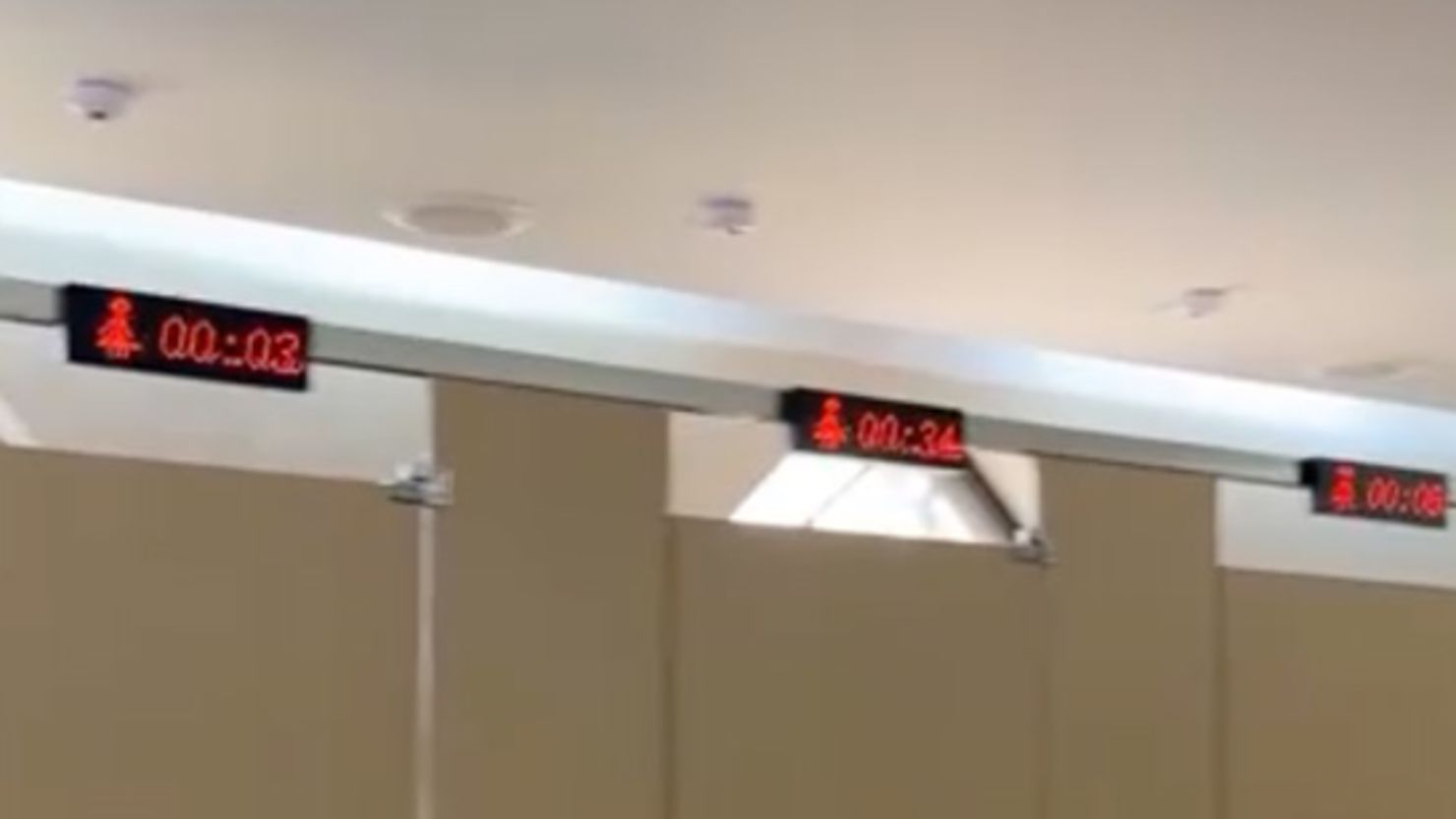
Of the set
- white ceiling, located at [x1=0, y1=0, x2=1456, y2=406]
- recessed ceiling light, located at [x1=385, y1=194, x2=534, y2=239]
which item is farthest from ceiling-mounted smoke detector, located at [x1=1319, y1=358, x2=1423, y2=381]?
recessed ceiling light, located at [x1=385, y1=194, x2=534, y2=239]

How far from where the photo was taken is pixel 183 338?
15.0 ft

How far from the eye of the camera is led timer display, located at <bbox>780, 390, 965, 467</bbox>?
17.7 feet

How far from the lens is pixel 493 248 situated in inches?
208

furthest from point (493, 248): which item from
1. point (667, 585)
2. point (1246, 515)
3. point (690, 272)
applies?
point (1246, 515)

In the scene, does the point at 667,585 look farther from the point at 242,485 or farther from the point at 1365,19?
the point at 1365,19

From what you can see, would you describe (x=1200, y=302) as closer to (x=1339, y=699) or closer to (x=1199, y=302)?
(x=1199, y=302)

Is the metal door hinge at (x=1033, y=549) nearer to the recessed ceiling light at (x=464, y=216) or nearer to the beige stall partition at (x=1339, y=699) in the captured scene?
the beige stall partition at (x=1339, y=699)

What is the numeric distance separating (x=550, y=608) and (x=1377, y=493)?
10.1ft

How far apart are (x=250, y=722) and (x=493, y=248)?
6.35 ft

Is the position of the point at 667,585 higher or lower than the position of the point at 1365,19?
lower

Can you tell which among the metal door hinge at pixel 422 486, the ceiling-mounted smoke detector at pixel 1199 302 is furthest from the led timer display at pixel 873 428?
the metal door hinge at pixel 422 486

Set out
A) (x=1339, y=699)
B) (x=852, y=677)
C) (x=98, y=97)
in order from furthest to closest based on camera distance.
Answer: (x=1339, y=699) < (x=852, y=677) < (x=98, y=97)

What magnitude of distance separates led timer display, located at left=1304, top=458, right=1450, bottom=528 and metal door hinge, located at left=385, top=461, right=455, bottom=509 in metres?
3.01

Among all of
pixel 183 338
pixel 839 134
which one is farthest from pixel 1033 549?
pixel 183 338
